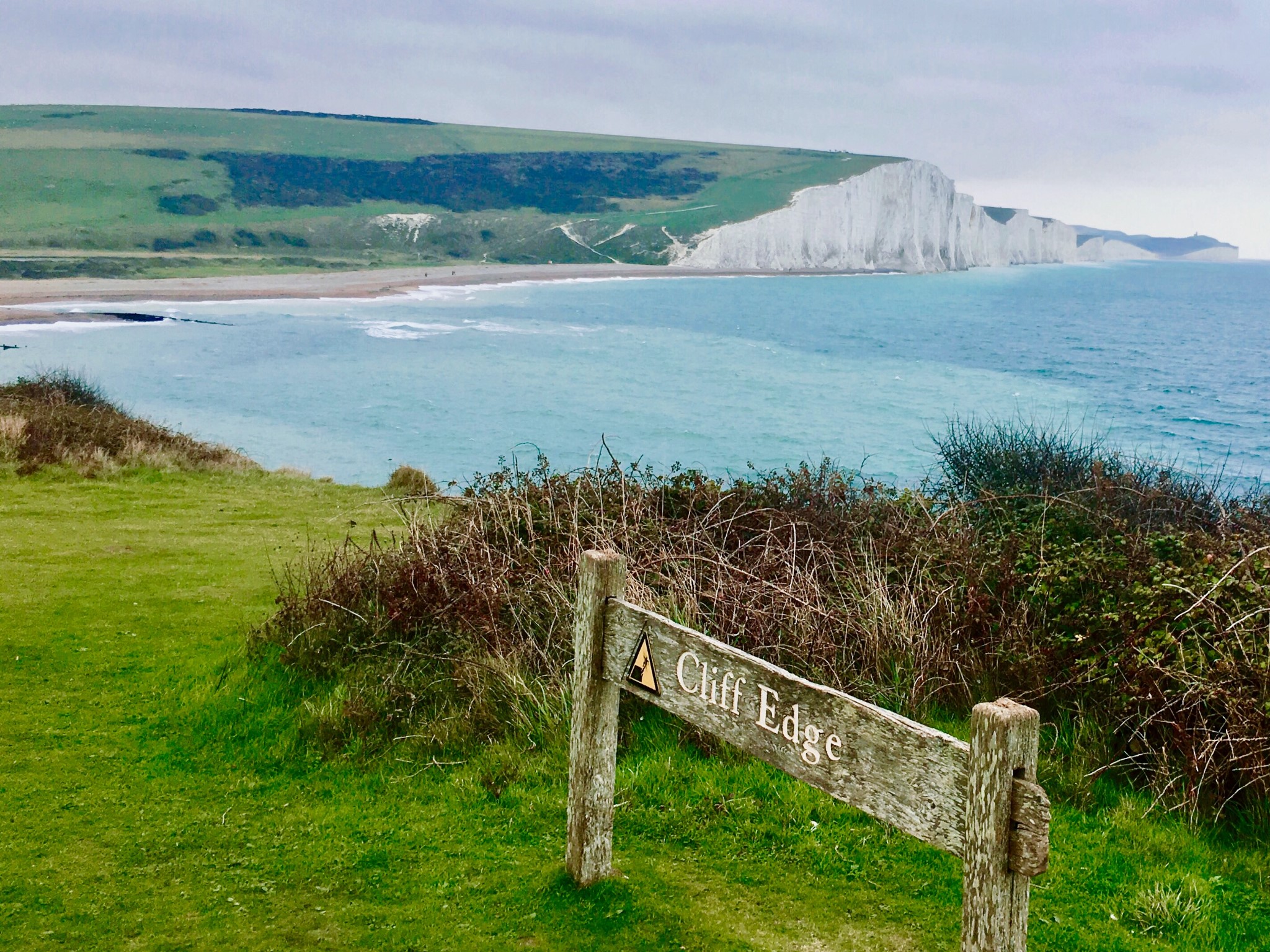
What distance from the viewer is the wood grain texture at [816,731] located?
2.74 meters

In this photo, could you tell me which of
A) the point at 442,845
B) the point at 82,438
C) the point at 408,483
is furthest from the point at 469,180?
the point at 442,845

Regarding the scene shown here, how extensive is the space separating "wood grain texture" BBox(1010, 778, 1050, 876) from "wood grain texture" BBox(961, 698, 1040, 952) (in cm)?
1

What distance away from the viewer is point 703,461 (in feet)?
128

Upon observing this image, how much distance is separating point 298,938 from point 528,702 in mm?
2078

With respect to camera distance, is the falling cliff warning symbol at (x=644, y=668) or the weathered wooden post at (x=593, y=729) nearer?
the falling cliff warning symbol at (x=644, y=668)

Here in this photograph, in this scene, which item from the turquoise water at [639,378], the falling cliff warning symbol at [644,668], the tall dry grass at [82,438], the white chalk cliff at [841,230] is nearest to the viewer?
the falling cliff warning symbol at [644,668]

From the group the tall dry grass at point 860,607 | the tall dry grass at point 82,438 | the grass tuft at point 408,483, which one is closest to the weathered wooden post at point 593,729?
the tall dry grass at point 860,607

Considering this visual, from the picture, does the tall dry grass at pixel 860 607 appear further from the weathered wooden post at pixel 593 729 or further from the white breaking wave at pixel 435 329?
the white breaking wave at pixel 435 329

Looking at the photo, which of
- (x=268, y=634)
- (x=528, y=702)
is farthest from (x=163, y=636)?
(x=528, y=702)

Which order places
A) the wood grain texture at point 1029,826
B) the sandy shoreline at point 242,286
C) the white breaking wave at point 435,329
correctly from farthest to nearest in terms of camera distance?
1. the white breaking wave at point 435,329
2. the sandy shoreline at point 242,286
3. the wood grain texture at point 1029,826

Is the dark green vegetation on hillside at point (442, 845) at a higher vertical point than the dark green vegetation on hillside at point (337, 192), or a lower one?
lower

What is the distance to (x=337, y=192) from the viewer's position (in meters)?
154

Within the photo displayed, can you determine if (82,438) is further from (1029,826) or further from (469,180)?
(469,180)

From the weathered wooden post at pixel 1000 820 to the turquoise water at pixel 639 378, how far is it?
12.9 meters
